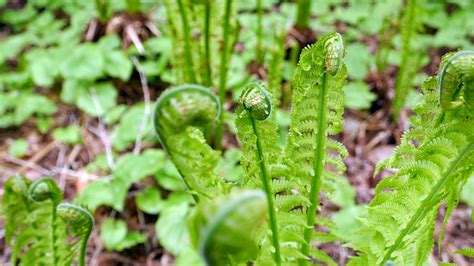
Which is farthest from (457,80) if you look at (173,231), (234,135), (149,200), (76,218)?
(234,135)

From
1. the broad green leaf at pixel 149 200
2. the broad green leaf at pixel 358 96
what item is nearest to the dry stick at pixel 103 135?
the broad green leaf at pixel 149 200

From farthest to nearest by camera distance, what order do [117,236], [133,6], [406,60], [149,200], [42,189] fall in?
[133,6]
[406,60]
[149,200]
[117,236]
[42,189]

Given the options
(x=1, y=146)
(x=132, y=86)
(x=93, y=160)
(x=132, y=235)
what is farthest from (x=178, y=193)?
(x=1, y=146)

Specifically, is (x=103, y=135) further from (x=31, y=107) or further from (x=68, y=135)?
(x=31, y=107)

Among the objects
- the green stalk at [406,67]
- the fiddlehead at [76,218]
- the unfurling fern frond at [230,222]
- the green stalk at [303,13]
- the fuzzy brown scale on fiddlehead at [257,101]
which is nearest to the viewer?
the unfurling fern frond at [230,222]

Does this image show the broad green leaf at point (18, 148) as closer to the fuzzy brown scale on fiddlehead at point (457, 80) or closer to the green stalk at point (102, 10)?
the green stalk at point (102, 10)

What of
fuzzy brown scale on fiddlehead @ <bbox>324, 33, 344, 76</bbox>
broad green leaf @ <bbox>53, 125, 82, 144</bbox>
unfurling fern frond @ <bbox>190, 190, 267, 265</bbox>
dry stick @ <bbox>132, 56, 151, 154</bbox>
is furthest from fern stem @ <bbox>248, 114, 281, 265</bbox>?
broad green leaf @ <bbox>53, 125, 82, 144</bbox>
